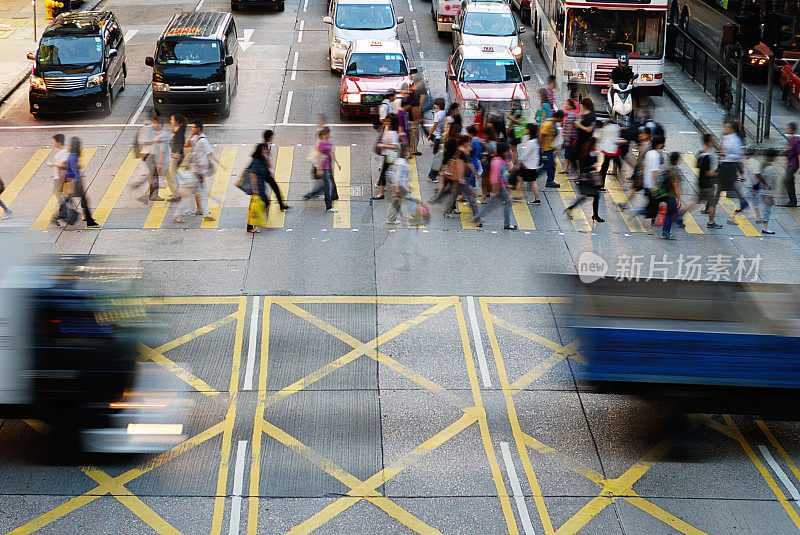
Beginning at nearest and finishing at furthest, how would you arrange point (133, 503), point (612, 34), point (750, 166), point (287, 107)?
point (133, 503)
point (750, 166)
point (287, 107)
point (612, 34)

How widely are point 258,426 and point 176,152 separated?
8.21 meters

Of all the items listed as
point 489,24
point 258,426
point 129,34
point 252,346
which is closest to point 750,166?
point 489,24

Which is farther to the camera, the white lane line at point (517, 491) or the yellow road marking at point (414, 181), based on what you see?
the yellow road marking at point (414, 181)

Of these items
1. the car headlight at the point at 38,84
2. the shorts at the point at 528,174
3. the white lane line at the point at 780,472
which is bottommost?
the white lane line at the point at 780,472

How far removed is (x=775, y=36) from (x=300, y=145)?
33.9ft

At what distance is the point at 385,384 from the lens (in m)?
12.0

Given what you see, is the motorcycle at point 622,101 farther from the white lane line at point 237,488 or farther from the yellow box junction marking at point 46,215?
the white lane line at point 237,488

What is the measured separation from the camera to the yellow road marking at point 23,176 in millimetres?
18109

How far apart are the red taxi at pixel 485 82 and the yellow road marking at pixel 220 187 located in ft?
17.8

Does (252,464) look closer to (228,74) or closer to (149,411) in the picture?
(149,411)

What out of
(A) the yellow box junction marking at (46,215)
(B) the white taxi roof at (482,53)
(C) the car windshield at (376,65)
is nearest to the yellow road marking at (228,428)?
(A) the yellow box junction marking at (46,215)

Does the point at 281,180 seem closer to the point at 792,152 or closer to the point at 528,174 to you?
the point at 528,174

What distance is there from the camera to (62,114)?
76.2 ft

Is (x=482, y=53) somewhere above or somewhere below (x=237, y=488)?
above
